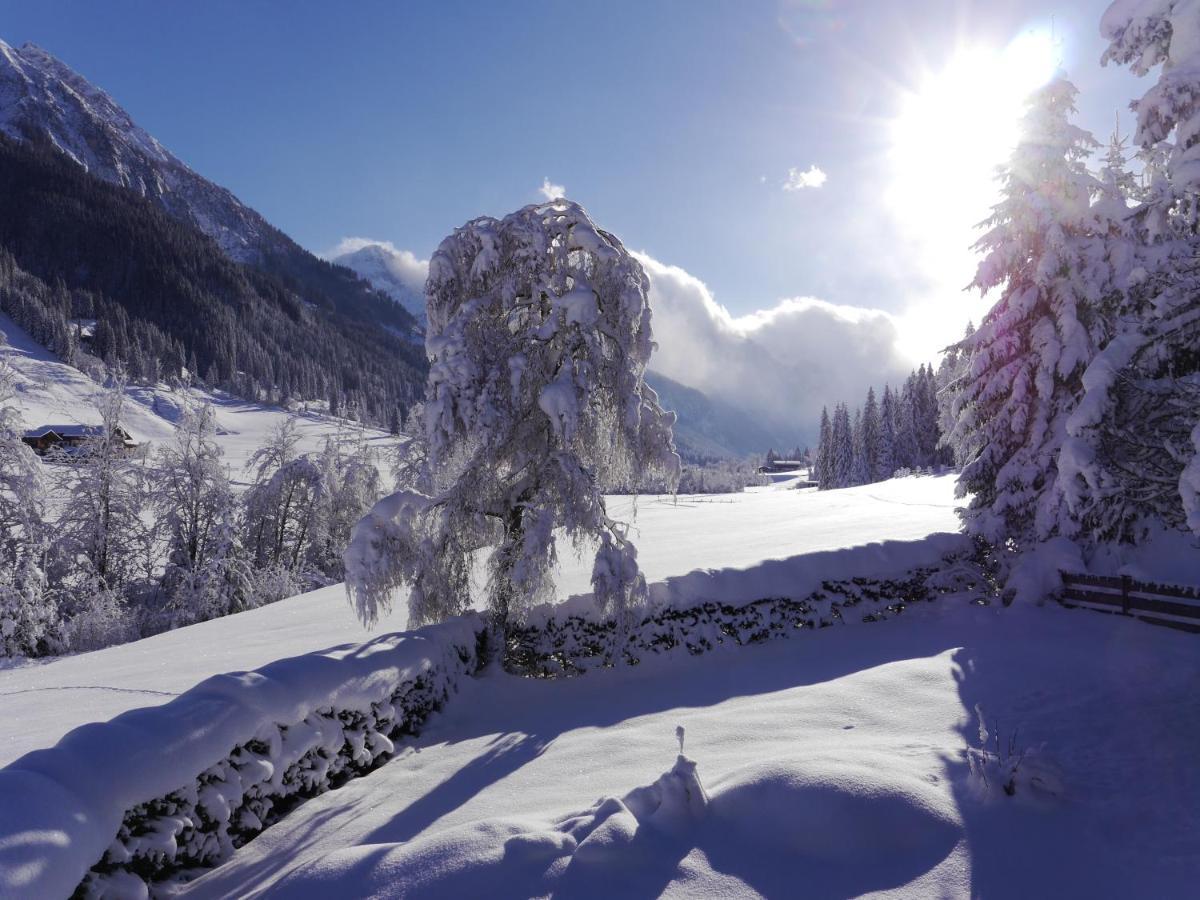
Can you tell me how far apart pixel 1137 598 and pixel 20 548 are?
33027mm

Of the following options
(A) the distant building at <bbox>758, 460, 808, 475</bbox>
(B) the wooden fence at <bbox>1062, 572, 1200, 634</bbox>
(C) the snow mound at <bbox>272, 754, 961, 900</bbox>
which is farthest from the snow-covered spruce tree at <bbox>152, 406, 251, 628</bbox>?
(A) the distant building at <bbox>758, 460, 808, 475</bbox>

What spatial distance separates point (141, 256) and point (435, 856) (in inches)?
9116

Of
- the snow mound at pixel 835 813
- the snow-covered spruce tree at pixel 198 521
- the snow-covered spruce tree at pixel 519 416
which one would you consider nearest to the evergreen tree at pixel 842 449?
the snow-covered spruce tree at pixel 198 521

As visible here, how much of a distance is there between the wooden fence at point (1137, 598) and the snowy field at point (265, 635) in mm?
3389

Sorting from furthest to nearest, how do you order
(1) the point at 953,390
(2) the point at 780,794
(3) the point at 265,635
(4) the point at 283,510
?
1. (4) the point at 283,510
2. (1) the point at 953,390
3. (3) the point at 265,635
4. (2) the point at 780,794

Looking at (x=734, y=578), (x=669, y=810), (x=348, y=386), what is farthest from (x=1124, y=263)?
(x=348, y=386)

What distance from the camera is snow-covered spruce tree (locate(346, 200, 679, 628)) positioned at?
8812 millimetres

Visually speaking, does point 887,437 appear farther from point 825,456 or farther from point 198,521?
point 198,521

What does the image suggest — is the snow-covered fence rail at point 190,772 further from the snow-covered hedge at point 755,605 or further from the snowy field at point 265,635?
the snowy field at point 265,635

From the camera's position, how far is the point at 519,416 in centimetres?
941

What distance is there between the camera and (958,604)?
511 inches

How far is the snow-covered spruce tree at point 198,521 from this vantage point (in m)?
24.9

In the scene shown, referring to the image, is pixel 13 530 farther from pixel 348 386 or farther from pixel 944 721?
pixel 348 386

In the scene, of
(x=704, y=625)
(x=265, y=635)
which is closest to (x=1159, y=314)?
(x=704, y=625)
